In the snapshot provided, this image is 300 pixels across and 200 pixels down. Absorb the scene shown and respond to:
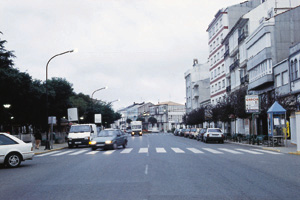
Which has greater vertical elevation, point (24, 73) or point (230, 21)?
point (230, 21)

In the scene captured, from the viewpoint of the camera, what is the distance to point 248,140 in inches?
1340

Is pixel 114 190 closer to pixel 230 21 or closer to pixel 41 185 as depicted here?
pixel 41 185

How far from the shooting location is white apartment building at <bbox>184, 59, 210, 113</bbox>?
8844 centimetres

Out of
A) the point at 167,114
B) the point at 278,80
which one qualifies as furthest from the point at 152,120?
the point at 278,80

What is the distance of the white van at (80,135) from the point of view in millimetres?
30828

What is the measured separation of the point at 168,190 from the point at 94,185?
2.04m

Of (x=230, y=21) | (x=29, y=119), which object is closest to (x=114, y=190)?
(x=29, y=119)

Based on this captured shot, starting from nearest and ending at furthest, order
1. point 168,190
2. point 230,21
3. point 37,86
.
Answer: point 168,190
point 37,86
point 230,21

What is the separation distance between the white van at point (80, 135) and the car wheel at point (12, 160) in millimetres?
15509

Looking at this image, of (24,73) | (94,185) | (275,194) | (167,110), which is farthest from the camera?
(167,110)

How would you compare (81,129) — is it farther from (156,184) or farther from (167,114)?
(167,114)

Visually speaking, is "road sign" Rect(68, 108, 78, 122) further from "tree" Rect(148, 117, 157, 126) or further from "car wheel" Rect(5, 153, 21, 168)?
"tree" Rect(148, 117, 157, 126)

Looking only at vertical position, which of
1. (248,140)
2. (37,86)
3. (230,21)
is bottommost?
(248,140)

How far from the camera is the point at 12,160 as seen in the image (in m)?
15.1
